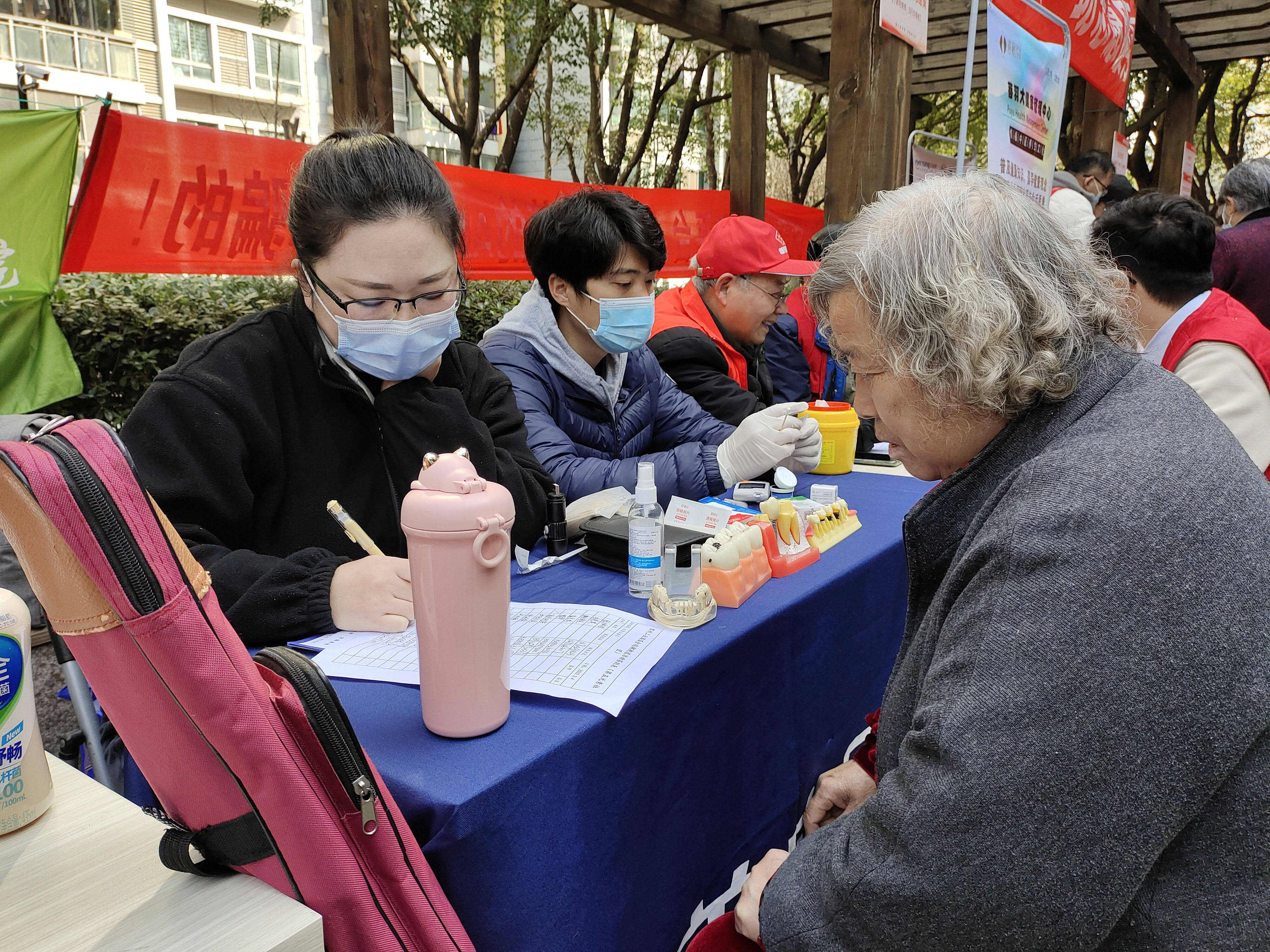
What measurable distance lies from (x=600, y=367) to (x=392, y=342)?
1.31 metres

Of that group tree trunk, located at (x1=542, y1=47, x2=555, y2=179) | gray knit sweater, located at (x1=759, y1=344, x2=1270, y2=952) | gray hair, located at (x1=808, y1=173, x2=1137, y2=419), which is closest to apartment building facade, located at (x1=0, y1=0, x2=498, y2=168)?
tree trunk, located at (x1=542, y1=47, x2=555, y2=179)

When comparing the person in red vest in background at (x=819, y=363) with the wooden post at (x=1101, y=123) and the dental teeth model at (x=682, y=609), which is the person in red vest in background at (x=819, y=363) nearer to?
the dental teeth model at (x=682, y=609)

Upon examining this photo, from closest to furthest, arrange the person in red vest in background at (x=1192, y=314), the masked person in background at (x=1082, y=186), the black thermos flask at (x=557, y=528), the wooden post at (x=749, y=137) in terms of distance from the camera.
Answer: the black thermos flask at (x=557, y=528) < the person in red vest in background at (x=1192, y=314) < the masked person in background at (x=1082, y=186) < the wooden post at (x=749, y=137)

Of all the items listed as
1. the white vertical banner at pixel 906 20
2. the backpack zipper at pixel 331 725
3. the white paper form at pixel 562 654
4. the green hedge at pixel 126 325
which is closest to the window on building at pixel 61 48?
the green hedge at pixel 126 325

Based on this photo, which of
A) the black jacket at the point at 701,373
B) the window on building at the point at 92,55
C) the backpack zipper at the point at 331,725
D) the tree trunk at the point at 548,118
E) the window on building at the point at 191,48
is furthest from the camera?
the window on building at the point at 191,48

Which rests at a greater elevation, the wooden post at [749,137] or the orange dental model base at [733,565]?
the wooden post at [749,137]

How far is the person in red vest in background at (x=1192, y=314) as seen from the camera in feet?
8.71

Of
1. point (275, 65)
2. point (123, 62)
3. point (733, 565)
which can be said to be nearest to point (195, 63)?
point (275, 65)

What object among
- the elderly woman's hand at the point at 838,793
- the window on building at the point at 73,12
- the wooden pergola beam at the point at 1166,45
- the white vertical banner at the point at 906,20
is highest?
the window on building at the point at 73,12

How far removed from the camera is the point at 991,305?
1.07 m

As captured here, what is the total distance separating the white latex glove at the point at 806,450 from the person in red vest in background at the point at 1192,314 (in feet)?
3.41

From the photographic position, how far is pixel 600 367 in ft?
9.66

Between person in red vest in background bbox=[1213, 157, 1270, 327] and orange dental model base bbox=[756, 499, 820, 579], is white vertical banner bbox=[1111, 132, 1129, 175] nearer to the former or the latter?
person in red vest in background bbox=[1213, 157, 1270, 327]

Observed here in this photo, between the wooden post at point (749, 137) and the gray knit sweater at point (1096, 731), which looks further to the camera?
the wooden post at point (749, 137)
